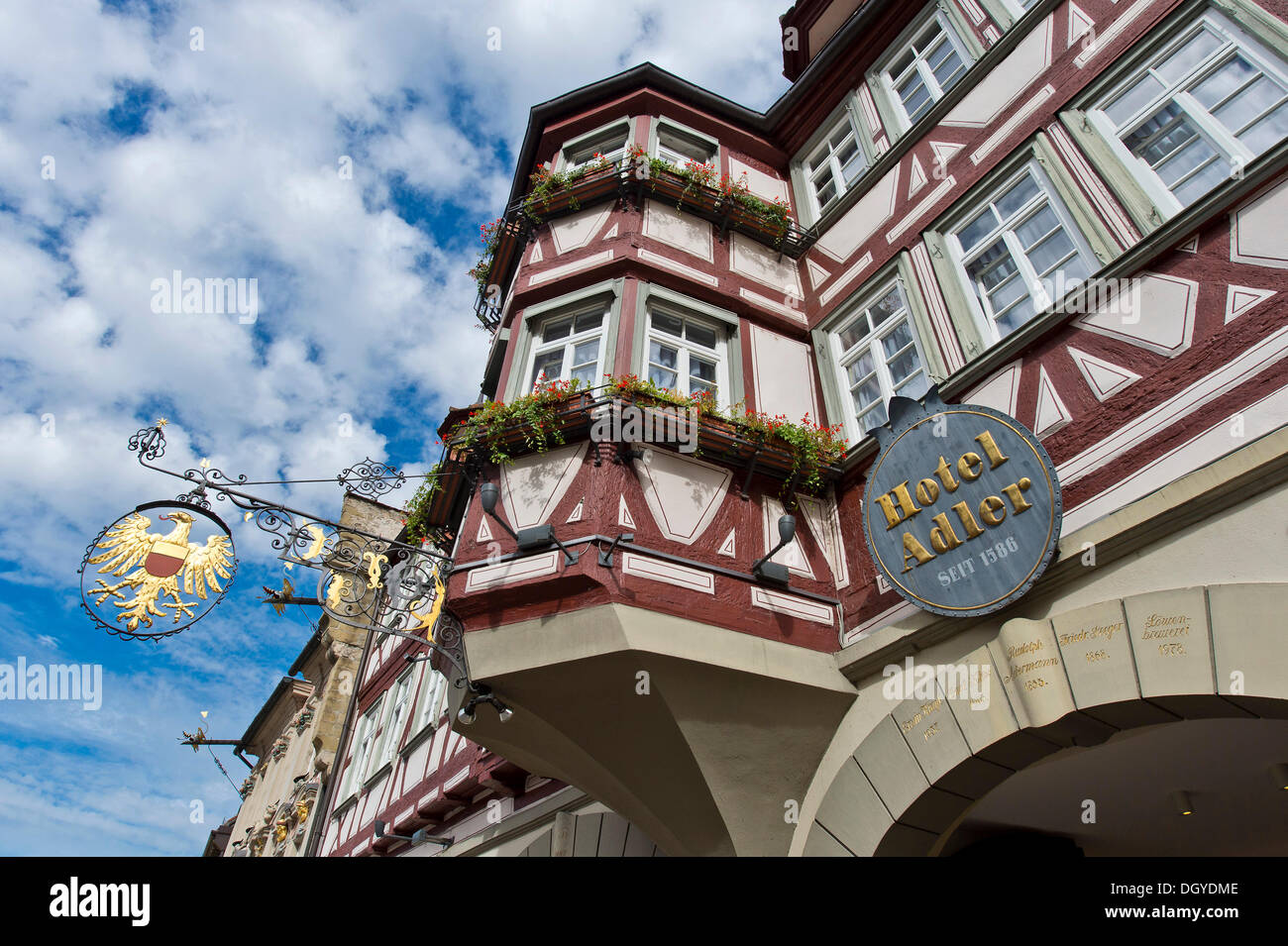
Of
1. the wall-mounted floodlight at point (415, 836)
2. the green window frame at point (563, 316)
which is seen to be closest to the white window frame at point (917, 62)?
the green window frame at point (563, 316)

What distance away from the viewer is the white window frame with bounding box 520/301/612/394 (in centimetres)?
740

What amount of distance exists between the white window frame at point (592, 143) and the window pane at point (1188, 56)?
5828mm

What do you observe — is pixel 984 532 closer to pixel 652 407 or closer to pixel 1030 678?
pixel 1030 678

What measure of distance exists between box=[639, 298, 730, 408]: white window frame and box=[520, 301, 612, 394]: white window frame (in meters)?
0.40

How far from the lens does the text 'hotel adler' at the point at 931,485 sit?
14.6ft

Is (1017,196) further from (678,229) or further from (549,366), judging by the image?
(549,366)

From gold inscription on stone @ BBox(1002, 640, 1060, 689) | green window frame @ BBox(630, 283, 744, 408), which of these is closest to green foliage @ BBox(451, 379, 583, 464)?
green window frame @ BBox(630, 283, 744, 408)

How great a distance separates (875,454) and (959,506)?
1.27m

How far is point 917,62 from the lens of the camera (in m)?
8.74

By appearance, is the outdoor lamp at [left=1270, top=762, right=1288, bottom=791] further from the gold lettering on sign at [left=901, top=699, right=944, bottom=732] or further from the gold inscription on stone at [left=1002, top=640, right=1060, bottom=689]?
the gold lettering on sign at [left=901, top=699, right=944, bottom=732]

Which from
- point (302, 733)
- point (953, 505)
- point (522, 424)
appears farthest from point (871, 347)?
point (302, 733)

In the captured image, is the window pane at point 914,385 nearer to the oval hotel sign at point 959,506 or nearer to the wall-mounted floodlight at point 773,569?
the oval hotel sign at point 959,506

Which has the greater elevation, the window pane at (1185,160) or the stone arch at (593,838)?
the window pane at (1185,160)
